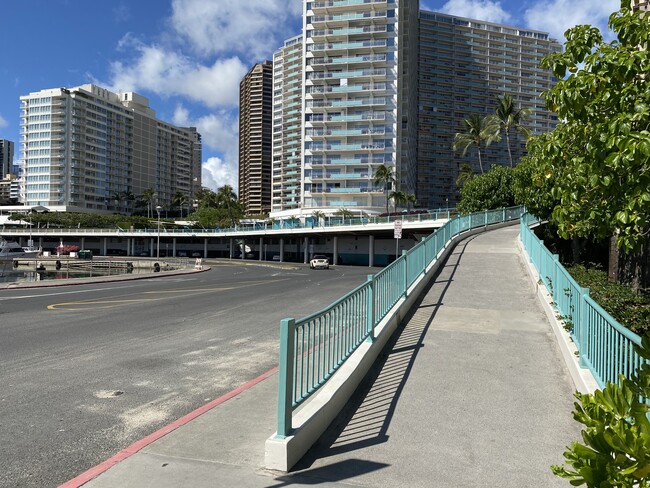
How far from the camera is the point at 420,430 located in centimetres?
504

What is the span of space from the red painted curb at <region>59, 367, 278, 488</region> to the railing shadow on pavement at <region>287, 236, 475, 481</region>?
1.62 metres

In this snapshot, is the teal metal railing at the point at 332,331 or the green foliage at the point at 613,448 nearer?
the green foliage at the point at 613,448

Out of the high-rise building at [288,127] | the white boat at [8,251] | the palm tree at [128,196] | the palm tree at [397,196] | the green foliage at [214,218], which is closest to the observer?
the white boat at [8,251]

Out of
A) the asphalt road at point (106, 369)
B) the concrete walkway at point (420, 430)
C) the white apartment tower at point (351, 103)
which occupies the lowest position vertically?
the asphalt road at point (106, 369)

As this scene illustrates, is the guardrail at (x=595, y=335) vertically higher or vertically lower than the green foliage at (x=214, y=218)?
lower

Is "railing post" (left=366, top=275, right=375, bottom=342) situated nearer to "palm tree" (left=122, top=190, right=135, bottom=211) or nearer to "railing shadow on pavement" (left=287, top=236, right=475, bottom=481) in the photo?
"railing shadow on pavement" (left=287, top=236, right=475, bottom=481)

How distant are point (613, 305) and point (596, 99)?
6.70 meters

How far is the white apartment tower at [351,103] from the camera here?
282 feet

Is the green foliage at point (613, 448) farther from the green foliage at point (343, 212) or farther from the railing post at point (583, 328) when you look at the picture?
the green foliage at point (343, 212)

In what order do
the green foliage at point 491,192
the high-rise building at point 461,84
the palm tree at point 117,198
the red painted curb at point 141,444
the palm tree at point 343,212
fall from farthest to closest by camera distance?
the palm tree at point 117,198 < the high-rise building at point 461,84 < the palm tree at point 343,212 < the green foliage at point 491,192 < the red painted curb at point 141,444

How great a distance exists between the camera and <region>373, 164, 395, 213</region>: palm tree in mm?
79500

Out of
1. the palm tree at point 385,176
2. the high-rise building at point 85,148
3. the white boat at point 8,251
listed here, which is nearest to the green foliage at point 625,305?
the white boat at point 8,251

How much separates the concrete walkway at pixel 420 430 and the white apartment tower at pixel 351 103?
254 ft

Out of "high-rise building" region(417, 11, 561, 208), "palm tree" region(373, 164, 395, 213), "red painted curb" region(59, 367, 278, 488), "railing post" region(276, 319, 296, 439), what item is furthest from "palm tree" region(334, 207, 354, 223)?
"railing post" region(276, 319, 296, 439)
